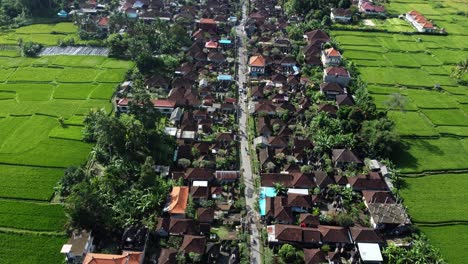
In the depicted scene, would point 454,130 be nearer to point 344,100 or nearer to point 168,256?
point 344,100

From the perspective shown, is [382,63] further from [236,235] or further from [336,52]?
[236,235]

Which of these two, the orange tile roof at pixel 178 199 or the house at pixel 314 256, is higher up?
the orange tile roof at pixel 178 199

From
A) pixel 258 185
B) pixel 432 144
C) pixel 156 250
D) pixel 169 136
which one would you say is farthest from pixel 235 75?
pixel 156 250

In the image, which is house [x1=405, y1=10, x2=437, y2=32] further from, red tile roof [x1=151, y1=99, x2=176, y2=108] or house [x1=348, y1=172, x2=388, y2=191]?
red tile roof [x1=151, y1=99, x2=176, y2=108]

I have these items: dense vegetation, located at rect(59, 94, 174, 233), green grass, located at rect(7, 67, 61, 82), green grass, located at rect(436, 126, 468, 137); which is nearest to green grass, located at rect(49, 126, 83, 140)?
dense vegetation, located at rect(59, 94, 174, 233)

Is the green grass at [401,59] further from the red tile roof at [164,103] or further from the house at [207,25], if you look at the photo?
the red tile roof at [164,103]

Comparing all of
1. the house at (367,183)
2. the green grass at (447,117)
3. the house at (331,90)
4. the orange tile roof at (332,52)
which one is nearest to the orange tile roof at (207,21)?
the orange tile roof at (332,52)
